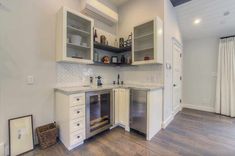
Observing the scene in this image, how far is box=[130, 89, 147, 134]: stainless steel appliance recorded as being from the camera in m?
2.18

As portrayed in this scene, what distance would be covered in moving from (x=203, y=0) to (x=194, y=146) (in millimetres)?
3200

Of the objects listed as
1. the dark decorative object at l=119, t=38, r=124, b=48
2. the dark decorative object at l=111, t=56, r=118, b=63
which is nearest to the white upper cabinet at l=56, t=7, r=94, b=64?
the dark decorative object at l=111, t=56, r=118, b=63

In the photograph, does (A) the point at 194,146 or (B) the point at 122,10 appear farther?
(B) the point at 122,10

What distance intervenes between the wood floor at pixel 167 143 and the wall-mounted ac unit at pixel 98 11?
2726 mm

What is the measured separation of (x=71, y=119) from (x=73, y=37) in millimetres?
1551

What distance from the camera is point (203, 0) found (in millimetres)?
2680

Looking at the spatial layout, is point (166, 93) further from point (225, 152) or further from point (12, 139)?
point (12, 139)

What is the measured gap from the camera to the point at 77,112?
1.88 m

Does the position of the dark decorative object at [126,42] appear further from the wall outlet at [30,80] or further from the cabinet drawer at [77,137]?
the cabinet drawer at [77,137]

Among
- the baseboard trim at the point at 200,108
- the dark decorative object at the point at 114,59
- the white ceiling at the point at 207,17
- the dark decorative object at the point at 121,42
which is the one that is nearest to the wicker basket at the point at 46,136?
the dark decorative object at the point at 114,59

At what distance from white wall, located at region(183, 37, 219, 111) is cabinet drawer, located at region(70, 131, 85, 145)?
395 centimetres

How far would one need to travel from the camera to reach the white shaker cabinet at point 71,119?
1794 mm

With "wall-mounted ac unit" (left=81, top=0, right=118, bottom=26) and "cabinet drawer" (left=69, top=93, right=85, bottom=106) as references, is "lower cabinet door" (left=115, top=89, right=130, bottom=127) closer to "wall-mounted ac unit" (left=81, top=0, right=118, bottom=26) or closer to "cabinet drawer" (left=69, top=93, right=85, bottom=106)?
"cabinet drawer" (left=69, top=93, right=85, bottom=106)

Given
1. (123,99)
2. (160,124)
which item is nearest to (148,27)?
(123,99)
